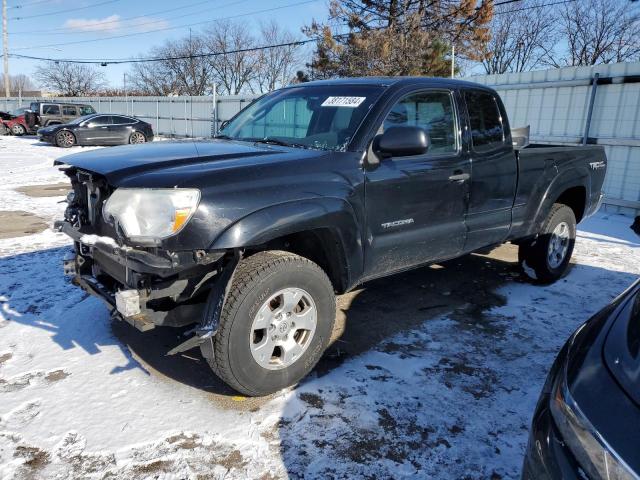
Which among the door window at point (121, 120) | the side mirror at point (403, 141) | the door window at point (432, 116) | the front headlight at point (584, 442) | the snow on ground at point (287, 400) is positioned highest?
the door window at point (432, 116)

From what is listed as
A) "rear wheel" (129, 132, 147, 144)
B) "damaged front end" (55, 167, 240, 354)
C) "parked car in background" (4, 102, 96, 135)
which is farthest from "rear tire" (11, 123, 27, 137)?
"damaged front end" (55, 167, 240, 354)

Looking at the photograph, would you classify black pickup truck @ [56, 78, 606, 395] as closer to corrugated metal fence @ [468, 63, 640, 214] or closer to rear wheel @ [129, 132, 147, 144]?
corrugated metal fence @ [468, 63, 640, 214]

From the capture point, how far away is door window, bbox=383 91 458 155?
3.69 metres

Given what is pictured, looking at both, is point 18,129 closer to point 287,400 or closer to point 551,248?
point 551,248

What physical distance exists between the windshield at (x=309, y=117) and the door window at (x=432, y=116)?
0.24m

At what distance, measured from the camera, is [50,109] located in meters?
25.2

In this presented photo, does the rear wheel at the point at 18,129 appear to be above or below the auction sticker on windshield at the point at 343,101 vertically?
below

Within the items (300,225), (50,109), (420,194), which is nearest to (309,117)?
(420,194)

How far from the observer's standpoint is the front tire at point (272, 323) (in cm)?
276

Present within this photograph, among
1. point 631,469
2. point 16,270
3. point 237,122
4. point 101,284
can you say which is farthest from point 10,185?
point 631,469

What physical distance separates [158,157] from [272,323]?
124 centimetres

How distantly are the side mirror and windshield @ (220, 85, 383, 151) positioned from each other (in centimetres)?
26

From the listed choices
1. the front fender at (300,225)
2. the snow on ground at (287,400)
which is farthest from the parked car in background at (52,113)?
the front fender at (300,225)

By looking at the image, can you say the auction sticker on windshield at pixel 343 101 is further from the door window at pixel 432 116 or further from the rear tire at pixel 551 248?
the rear tire at pixel 551 248
